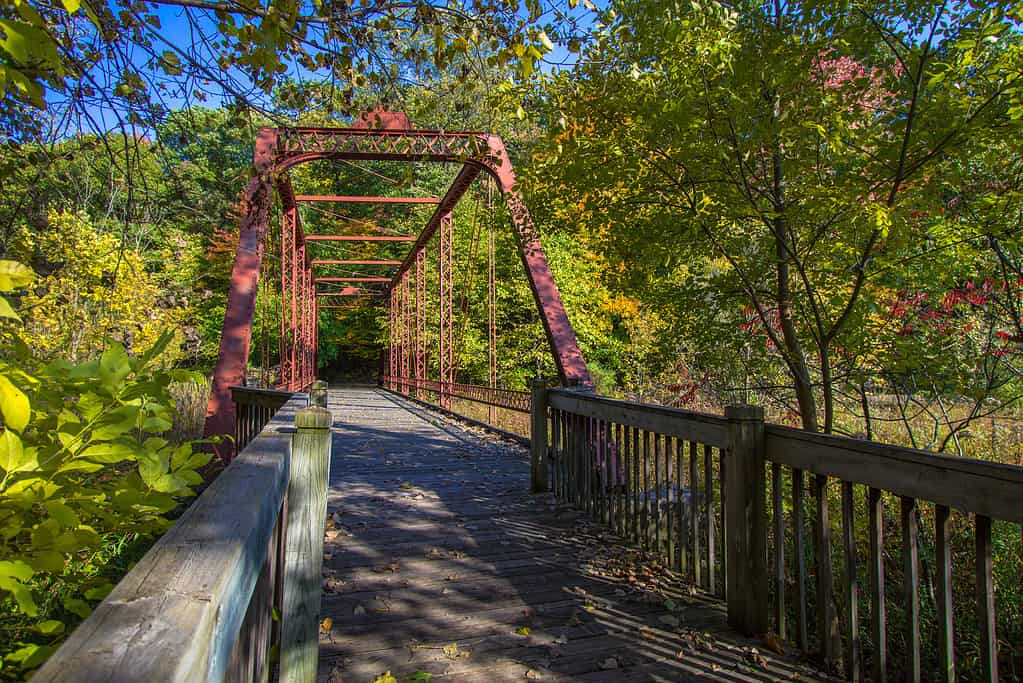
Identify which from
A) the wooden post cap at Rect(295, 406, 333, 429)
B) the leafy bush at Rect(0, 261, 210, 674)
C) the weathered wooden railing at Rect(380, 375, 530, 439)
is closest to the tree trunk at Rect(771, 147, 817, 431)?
the wooden post cap at Rect(295, 406, 333, 429)

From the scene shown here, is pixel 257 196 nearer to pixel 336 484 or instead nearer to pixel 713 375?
pixel 336 484

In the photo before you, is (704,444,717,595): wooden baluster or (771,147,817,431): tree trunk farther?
(771,147,817,431): tree trunk

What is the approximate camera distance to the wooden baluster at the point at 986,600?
183 cm

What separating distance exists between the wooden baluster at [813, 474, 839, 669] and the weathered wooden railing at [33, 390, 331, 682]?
1.87m

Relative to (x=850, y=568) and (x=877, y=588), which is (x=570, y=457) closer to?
(x=850, y=568)

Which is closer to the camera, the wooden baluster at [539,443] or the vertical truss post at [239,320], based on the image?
the wooden baluster at [539,443]

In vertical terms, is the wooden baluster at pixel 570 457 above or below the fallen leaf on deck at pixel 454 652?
above

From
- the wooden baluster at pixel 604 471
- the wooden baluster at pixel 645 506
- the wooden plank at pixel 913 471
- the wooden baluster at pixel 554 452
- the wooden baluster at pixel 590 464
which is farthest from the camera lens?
the wooden baluster at pixel 554 452

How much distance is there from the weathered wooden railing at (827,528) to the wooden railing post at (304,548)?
1.75 meters

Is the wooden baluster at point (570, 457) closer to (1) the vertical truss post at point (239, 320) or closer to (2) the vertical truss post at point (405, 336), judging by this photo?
(1) the vertical truss post at point (239, 320)

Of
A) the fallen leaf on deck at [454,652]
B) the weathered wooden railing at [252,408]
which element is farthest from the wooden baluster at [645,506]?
the weathered wooden railing at [252,408]

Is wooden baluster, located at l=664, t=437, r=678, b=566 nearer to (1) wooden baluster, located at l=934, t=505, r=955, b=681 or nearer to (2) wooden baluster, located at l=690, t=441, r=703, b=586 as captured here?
(2) wooden baluster, located at l=690, t=441, r=703, b=586

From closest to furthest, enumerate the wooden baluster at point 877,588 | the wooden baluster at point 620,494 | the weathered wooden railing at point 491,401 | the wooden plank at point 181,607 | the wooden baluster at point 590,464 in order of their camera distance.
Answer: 1. the wooden plank at point 181,607
2. the wooden baluster at point 877,588
3. the wooden baluster at point 620,494
4. the wooden baluster at point 590,464
5. the weathered wooden railing at point 491,401

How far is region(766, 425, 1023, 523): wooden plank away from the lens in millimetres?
1746
